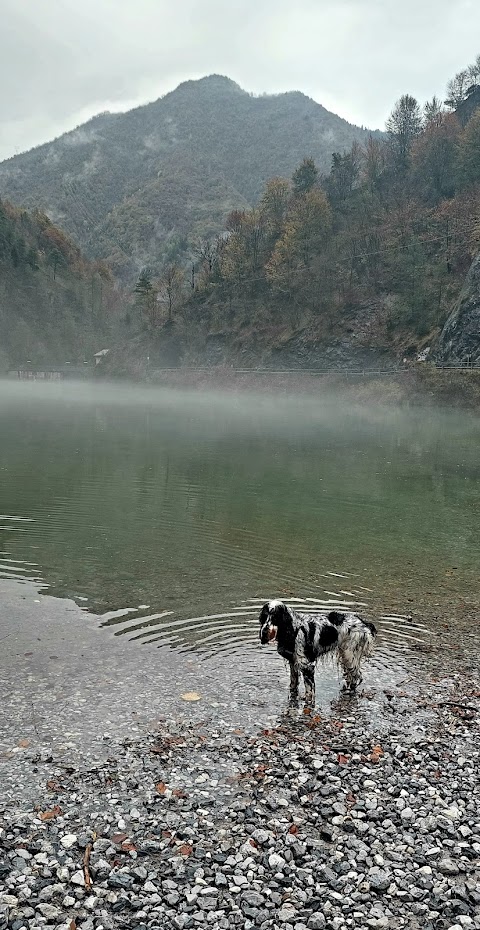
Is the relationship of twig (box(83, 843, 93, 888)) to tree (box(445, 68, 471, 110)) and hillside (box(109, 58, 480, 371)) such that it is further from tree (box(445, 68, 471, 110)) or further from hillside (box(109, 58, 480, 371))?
tree (box(445, 68, 471, 110))

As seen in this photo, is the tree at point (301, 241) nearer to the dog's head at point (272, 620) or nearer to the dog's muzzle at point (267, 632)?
the dog's head at point (272, 620)

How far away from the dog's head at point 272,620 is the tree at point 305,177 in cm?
13647

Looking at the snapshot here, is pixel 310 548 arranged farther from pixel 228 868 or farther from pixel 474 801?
pixel 228 868

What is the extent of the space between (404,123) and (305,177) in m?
23.7

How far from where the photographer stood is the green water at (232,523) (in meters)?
15.8

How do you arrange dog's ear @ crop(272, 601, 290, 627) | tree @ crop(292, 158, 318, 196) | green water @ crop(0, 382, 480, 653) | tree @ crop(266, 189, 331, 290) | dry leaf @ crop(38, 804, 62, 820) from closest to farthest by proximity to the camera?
dry leaf @ crop(38, 804, 62, 820) → dog's ear @ crop(272, 601, 290, 627) → green water @ crop(0, 382, 480, 653) → tree @ crop(266, 189, 331, 290) → tree @ crop(292, 158, 318, 196)

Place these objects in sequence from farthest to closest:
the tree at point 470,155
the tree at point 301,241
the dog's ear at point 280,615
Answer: the tree at point 301,241 → the tree at point 470,155 → the dog's ear at point 280,615

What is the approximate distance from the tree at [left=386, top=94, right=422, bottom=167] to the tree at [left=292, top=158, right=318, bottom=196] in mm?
17497

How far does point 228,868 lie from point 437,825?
2473 mm

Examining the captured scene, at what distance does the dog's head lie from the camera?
411 inches

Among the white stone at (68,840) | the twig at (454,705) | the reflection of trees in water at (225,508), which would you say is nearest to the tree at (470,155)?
the reflection of trees in water at (225,508)

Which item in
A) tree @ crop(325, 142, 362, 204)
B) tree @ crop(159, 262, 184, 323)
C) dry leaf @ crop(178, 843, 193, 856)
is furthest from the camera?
tree @ crop(159, 262, 184, 323)

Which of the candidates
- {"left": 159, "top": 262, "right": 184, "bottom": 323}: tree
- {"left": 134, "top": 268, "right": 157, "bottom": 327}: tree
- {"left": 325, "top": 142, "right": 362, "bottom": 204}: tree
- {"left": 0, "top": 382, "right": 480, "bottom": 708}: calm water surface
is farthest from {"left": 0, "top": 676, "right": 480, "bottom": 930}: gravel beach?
{"left": 134, "top": 268, "right": 157, "bottom": 327}: tree

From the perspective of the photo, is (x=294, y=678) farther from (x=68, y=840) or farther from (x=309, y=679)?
(x=68, y=840)
